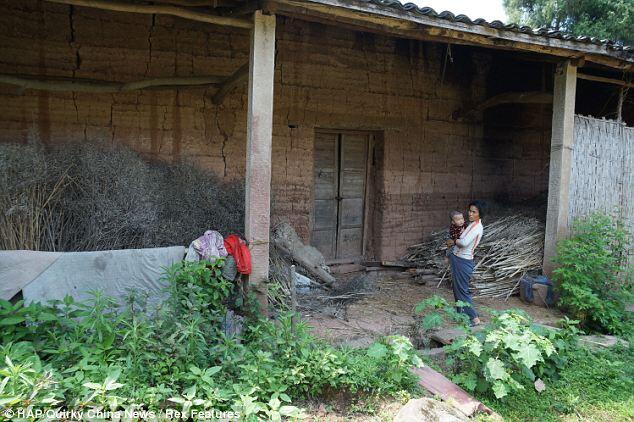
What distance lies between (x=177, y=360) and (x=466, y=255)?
3308mm

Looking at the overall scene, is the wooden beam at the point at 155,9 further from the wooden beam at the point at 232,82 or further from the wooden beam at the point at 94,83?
the wooden beam at the point at 94,83

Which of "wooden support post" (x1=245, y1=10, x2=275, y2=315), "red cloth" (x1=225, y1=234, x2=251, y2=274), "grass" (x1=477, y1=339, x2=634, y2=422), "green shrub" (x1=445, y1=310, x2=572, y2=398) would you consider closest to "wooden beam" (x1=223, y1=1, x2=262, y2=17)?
"wooden support post" (x1=245, y1=10, x2=275, y2=315)

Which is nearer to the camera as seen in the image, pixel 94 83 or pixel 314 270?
pixel 94 83

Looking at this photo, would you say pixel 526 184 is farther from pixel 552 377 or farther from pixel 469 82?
pixel 552 377

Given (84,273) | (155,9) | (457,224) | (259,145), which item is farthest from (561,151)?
(84,273)

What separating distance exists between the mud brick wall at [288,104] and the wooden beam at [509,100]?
0.19 meters

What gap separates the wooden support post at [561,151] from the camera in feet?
21.7

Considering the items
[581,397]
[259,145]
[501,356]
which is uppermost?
[259,145]

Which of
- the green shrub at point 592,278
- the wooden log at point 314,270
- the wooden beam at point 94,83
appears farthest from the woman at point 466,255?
the wooden beam at point 94,83

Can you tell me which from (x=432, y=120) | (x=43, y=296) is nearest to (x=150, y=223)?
(x=43, y=296)

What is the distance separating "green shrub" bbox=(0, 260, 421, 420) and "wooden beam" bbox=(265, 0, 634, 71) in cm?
257

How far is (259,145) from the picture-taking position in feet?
15.8

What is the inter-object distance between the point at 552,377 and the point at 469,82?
5.67 meters

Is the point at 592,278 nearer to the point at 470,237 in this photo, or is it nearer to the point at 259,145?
the point at 470,237
